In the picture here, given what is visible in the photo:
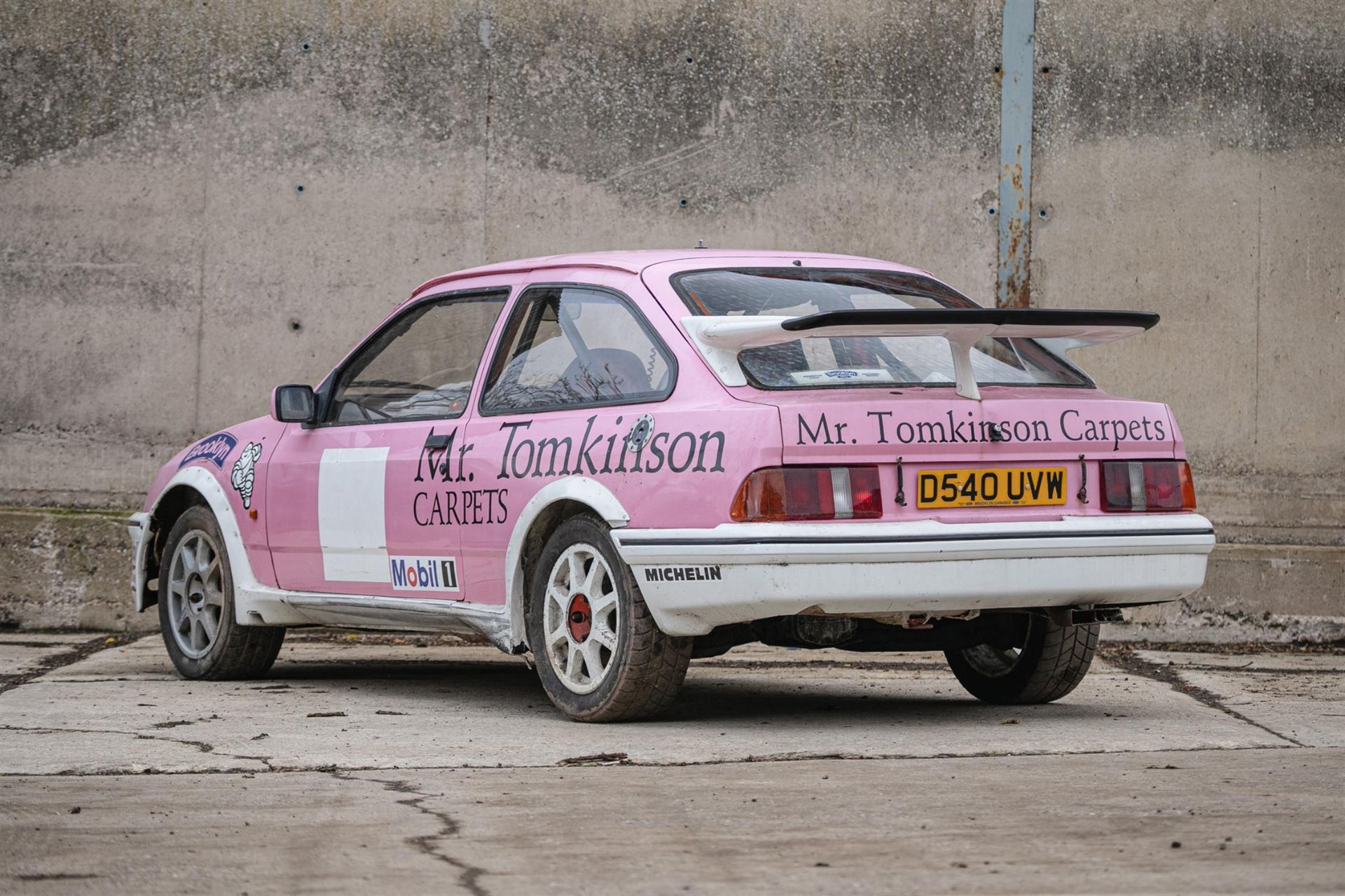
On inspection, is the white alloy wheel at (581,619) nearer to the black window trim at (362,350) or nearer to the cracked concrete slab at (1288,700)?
the black window trim at (362,350)

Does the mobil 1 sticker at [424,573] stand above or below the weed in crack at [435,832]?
above

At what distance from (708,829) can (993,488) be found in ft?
6.03

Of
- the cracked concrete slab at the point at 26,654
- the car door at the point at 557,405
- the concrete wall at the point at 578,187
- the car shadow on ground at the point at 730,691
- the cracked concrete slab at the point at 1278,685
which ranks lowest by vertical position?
the cracked concrete slab at the point at 26,654

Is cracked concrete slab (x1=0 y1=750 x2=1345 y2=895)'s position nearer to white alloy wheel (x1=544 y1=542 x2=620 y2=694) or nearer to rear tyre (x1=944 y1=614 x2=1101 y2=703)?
white alloy wheel (x1=544 y1=542 x2=620 y2=694)

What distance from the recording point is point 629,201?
30.9 feet

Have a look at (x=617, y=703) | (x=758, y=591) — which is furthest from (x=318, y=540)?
(x=758, y=591)

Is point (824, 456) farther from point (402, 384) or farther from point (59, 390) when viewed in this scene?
point (59, 390)

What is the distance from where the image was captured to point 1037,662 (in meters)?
6.08

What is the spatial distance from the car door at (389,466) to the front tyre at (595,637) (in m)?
0.49

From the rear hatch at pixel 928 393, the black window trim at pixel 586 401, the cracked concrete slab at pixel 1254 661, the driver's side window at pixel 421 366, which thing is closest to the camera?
the rear hatch at pixel 928 393

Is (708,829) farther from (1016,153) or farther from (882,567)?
(1016,153)

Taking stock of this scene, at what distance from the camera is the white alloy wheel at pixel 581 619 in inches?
214

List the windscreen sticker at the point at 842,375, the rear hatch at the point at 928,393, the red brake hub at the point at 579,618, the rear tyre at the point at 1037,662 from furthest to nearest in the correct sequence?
the rear tyre at the point at 1037,662 → the red brake hub at the point at 579,618 → the windscreen sticker at the point at 842,375 → the rear hatch at the point at 928,393

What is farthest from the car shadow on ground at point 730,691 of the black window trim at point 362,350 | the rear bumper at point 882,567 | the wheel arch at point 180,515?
the black window trim at point 362,350
